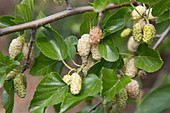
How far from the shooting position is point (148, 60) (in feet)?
1.99

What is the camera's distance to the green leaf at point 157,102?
1.23 ft

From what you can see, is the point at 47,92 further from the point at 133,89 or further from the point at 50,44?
the point at 133,89

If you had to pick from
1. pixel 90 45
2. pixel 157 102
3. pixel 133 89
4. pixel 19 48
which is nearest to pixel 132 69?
pixel 133 89

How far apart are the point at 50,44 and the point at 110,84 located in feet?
0.78

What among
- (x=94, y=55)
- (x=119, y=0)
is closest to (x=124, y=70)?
(x=94, y=55)

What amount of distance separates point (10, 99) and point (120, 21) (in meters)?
0.43

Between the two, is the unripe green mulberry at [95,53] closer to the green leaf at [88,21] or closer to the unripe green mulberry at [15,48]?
the green leaf at [88,21]

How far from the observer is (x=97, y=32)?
0.57m

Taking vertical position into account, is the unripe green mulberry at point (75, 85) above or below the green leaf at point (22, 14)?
below

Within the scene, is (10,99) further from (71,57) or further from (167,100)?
(167,100)

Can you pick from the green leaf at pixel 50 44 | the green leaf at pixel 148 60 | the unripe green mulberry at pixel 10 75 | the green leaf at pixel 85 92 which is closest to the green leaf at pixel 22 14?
the green leaf at pixel 50 44

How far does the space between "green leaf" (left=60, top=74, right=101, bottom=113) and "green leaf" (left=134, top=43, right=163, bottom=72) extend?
6.0 inches

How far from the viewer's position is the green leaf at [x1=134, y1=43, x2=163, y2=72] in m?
0.58

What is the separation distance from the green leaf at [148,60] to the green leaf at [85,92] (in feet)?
0.50
